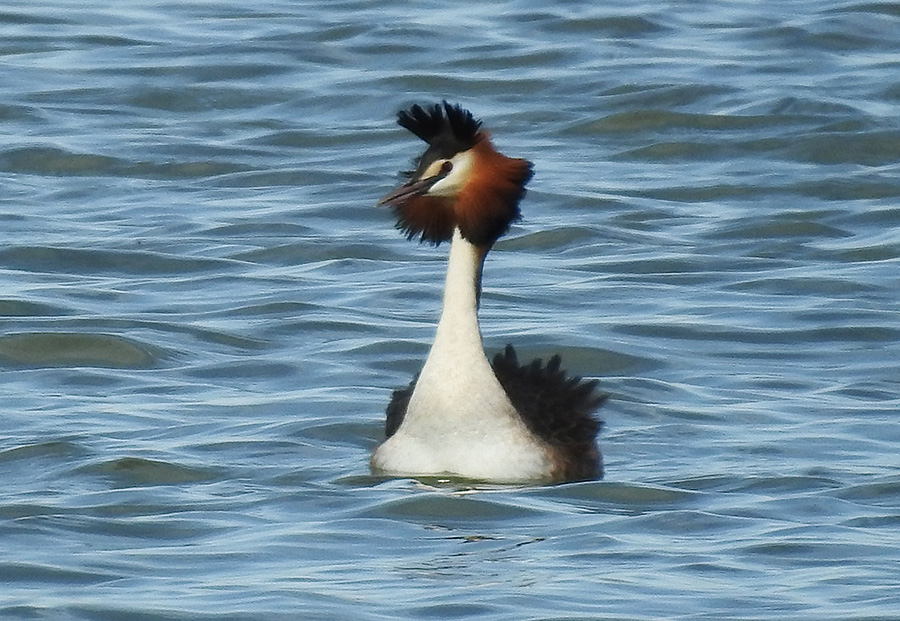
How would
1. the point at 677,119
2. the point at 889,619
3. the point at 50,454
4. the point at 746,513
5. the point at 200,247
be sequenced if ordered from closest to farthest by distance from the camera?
the point at 889,619, the point at 746,513, the point at 50,454, the point at 200,247, the point at 677,119

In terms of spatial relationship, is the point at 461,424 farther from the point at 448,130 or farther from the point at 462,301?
the point at 448,130

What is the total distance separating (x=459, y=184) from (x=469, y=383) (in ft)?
2.70

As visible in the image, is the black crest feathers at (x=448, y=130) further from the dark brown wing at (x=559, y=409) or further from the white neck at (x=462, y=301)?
the dark brown wing at (x=559, y=409)

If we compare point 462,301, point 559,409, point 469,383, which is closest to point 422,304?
point 559,409

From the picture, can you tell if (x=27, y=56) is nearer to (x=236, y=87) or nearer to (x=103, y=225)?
(x=236, y=87)

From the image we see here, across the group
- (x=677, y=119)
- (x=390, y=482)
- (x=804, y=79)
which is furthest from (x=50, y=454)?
(x=804, y=79)

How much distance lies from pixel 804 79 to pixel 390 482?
36.5 ft

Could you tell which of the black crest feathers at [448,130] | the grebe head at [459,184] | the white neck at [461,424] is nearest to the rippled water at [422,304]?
the white neck at [461,424]

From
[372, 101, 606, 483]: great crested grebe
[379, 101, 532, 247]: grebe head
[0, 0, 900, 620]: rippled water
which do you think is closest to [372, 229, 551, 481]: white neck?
[372, 101, 606, 483]: great crested grebe

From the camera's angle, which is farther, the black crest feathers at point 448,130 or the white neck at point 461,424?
the black crest feathers at point 448,130

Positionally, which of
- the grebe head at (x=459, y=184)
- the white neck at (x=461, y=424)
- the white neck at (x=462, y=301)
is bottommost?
the white neck at (x=461, y=424)

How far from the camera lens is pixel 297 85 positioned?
2022 cm

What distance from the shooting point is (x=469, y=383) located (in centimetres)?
981

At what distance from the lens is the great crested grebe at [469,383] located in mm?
9719
